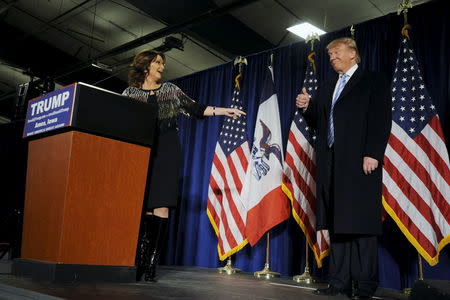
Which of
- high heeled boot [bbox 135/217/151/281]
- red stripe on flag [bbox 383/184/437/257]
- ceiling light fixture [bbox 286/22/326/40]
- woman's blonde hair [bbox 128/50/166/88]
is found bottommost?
high heeled boot [bbox 135/217/151/281]

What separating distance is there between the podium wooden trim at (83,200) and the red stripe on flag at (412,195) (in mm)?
1876

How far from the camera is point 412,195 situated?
3.19 m

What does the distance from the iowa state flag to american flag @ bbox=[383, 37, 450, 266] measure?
1044 mm

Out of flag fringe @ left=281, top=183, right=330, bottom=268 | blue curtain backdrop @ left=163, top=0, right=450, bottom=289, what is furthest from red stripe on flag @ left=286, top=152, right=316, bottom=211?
blue curtain backdrop @ left=163, top=0, right=450, bottom=289

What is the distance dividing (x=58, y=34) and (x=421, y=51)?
6.73m

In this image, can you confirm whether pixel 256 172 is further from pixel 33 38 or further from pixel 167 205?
pixel 33 38

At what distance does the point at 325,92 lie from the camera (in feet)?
8.29

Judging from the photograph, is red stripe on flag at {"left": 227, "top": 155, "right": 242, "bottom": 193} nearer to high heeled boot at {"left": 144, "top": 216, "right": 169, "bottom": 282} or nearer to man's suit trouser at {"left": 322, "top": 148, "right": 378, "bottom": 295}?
high heeled boot at {"left": 144, "top": 216, "right": 169, "bottom": 282}

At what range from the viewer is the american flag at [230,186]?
4.28 m

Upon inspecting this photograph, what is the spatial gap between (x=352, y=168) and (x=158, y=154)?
1.03 metres

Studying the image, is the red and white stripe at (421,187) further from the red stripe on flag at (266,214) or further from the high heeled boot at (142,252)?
the high heeled boot at (142,252)

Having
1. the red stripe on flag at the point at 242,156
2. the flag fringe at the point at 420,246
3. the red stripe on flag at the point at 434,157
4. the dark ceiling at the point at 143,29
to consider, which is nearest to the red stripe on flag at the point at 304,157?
the red stripe on flag at the point at 242,156

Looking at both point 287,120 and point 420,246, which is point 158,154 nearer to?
point 420,246

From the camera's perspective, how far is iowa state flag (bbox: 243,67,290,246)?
4.02 m
